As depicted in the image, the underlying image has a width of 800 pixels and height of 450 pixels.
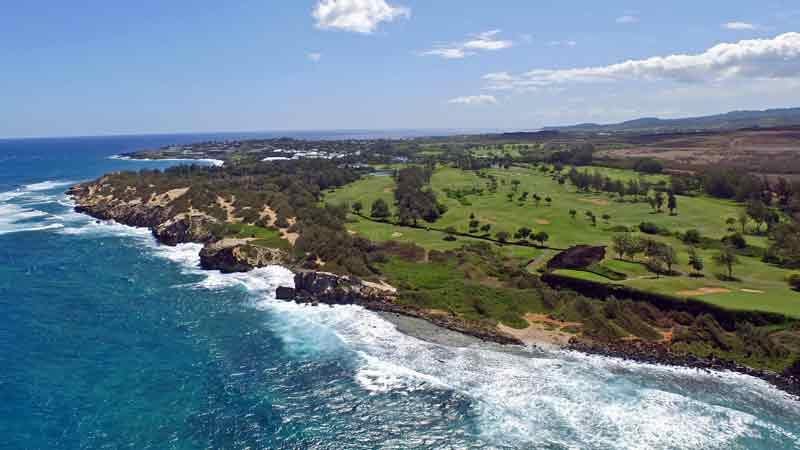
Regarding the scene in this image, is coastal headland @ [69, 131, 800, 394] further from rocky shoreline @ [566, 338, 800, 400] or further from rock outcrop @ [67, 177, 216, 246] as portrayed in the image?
rock outcrop @ [67, 177, 216, 246]

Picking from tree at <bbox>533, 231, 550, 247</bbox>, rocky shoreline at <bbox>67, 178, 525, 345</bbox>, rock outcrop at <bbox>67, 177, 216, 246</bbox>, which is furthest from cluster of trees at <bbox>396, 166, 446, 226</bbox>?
rock outcrop at <bbox>67, 177, 216, 246</bbox>

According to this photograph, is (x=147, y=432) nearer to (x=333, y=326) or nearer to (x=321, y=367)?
(x=321, y=367)

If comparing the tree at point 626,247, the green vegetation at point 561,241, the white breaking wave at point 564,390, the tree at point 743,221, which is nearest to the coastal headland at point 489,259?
the green vegetation at point 561,241

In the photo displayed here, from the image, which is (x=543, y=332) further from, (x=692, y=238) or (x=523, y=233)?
(x=692, y=238)

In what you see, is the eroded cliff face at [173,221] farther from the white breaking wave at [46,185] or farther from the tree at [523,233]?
the tree at [523,233]

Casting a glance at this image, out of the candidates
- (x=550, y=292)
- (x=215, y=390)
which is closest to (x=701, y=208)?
(x=550, y=292)

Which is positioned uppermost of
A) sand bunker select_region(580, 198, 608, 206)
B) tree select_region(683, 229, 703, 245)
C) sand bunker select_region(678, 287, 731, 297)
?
sand bunker select_region(580, 198, 608, 206)
